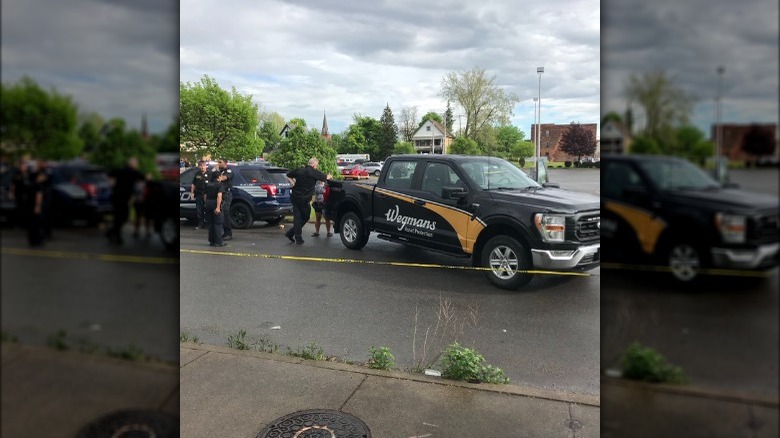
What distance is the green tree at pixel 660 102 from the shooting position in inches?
36.6

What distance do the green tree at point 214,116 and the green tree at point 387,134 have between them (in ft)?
3.70

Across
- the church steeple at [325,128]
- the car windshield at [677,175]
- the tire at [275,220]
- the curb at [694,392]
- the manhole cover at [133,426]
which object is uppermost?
the church steeple at [325,128]

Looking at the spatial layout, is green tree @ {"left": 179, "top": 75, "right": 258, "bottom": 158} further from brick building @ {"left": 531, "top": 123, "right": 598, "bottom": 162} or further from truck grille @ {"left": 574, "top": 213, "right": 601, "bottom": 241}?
truck grille @ {"left": 574, "top": 213, "right": 601, "bottom": 241}

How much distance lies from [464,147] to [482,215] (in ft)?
1.83

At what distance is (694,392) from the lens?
950 mm

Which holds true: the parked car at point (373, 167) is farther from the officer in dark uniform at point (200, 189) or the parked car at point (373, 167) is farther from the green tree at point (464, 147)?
the officer in dark uniform at point (200, 189)

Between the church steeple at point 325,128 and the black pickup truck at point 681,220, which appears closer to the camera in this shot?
the black pickup truck at point 681,220

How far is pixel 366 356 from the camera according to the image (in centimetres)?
459

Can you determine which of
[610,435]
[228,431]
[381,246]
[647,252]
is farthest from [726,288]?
[381,246]

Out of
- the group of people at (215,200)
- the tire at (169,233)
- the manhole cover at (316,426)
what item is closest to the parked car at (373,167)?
the group of people at (215,200)

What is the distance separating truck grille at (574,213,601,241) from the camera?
3.94 metres

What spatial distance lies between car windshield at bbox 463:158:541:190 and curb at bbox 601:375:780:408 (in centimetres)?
308

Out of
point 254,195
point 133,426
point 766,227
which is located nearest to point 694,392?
point 766,227

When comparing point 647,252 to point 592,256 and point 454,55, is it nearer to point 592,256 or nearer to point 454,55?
point 592,256
